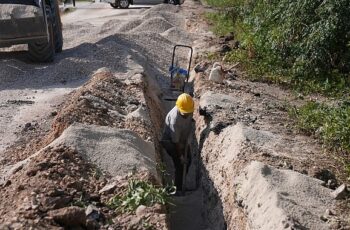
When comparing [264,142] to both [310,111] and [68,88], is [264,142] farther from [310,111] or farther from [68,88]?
[68,88]

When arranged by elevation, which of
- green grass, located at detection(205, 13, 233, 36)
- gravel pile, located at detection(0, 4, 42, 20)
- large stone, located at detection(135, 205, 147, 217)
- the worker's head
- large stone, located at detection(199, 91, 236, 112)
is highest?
large stone, located at detection(135, 205, 147, 217)

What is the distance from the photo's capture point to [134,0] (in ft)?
102

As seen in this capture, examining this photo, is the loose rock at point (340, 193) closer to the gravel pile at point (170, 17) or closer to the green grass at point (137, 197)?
the green grass at point (137, 197)

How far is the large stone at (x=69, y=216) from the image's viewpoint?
5020 millimetres

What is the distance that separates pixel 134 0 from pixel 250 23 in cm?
1609

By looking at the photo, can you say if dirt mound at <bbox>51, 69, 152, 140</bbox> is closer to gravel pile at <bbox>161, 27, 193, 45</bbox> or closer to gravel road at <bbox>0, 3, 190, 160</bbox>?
gravel road at <bbox>0, 3, 190, 160</bbox>

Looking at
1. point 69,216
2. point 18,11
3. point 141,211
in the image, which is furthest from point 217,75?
point 69,216

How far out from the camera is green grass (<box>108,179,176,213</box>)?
570cm

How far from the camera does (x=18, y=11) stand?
517 inches

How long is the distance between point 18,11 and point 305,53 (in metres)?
6.82

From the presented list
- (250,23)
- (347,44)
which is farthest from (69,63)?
(347,44)

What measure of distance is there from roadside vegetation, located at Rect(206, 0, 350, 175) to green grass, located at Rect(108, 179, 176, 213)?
378 centimetres

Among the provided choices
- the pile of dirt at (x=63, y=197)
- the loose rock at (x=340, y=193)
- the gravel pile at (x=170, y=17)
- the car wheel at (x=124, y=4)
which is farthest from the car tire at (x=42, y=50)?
the car wheel at (x=124, y=4)

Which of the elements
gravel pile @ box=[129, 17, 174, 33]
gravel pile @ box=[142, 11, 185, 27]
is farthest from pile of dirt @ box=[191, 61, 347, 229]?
gravel pile @ box=[142, 11, 185, 27]
